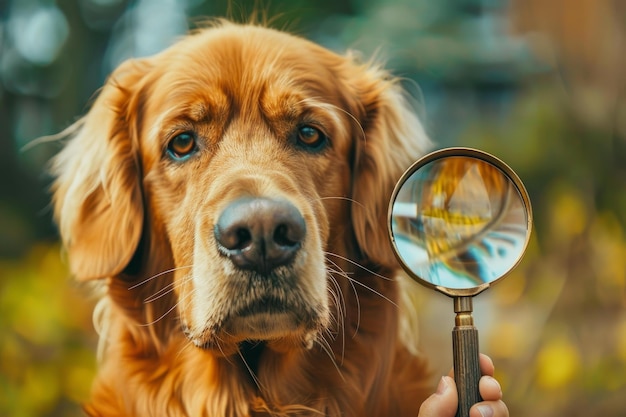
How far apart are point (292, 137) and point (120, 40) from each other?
65 cm

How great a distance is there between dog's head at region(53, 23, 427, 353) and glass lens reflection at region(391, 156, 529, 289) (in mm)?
230

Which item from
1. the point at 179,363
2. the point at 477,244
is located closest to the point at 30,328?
the point at 179,363

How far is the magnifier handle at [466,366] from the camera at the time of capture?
1.43 m

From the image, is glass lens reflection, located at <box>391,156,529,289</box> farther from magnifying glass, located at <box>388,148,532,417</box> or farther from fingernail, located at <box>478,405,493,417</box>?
fingernail, located at <box>478,405,493,417</box>

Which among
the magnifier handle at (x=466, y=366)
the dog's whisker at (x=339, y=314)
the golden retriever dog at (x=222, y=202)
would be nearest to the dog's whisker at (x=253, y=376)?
the golden retriever dog at (x=222, y=202)

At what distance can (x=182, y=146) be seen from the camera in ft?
5.67

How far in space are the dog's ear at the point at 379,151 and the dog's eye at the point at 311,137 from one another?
0.43 feet

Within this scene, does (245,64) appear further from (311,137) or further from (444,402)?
(444,402)

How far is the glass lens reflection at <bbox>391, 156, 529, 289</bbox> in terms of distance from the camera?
5.24ft

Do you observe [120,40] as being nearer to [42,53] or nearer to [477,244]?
[42,53]

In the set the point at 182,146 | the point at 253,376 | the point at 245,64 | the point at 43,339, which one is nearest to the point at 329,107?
the point at 245,64

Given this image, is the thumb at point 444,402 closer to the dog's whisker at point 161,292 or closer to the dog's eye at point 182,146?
the dog's whisker at point 161,292

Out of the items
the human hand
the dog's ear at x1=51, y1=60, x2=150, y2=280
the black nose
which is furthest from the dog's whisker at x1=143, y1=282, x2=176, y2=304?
the human hand

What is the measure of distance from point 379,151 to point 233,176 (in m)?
0.48
